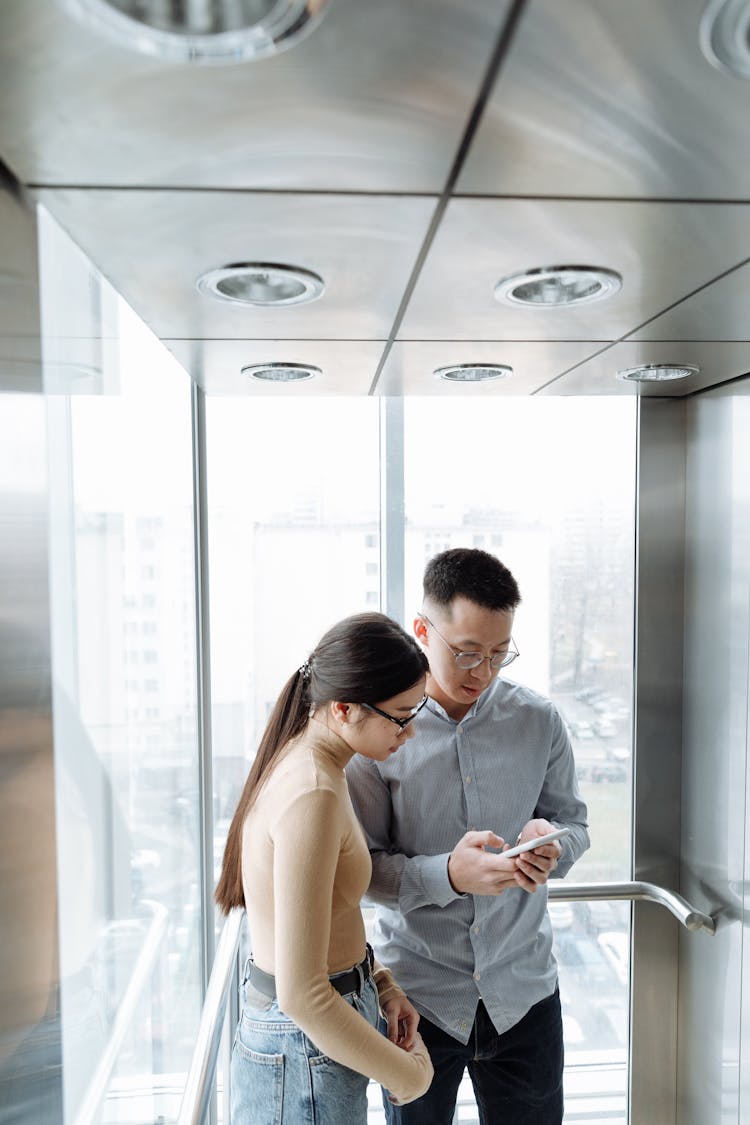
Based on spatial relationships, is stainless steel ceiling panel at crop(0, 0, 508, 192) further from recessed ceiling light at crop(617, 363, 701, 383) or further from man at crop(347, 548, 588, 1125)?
recessed ceiling light at crop(617, 363, 701, 383)

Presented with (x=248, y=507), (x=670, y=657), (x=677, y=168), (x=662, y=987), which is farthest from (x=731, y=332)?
(x=662, y=987)

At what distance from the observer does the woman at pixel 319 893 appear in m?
1.17

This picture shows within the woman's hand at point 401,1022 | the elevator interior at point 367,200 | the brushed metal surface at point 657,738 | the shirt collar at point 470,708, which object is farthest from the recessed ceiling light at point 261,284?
the brushed metal surface at point 657,738

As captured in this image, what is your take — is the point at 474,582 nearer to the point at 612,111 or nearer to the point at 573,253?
the point at 573,253

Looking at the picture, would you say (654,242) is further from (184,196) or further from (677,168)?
(184,196)

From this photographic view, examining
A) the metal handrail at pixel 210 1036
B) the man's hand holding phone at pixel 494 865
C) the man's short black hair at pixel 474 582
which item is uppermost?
the man's short black hair at pixel 474 582

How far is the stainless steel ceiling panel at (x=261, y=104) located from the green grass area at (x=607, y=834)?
6.45ft

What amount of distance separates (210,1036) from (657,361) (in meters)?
1.58

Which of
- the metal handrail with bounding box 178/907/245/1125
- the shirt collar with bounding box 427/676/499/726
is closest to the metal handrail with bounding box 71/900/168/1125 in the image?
the metal handrail with bounding box 178/907/245/1125

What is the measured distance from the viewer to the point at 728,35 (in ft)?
1.95

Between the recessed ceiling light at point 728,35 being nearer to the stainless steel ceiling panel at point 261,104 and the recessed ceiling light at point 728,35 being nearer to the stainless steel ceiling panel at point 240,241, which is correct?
the stainless steel ceiling panel at point 261,104

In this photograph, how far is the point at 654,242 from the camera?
1.00 m

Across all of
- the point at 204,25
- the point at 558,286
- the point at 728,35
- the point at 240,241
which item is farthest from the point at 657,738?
the point at 204,25

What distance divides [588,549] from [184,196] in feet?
5.68
